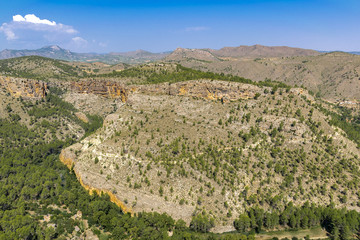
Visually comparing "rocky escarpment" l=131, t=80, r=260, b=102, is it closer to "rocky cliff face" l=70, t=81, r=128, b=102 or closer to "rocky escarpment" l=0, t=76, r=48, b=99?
"rocky cliff face" l=70, t=81, r=128, b=102

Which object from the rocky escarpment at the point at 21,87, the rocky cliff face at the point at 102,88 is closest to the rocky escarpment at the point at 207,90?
the rocky cliff face at the point at 102,88

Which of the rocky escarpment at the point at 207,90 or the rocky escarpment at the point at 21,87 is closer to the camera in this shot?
the rocky escarpment at the point at 207,90

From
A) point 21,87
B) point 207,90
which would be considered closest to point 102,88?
point 21,87

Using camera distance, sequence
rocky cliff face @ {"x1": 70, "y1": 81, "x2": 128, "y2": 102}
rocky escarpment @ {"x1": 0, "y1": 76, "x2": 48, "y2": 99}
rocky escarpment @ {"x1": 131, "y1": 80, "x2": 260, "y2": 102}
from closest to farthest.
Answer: rocky escarpment @ {"x1": 131, "y1": 80, "x2": 260, "y2": 102}, rocky escarpment @ {"x1": 0, "y1": 76, "x2": 48, "y2": 99}, rocky cliff face @ {"x1": 70, "y1": 81, "x2": 128, "y2": 102}

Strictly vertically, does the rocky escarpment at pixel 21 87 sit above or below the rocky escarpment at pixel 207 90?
below

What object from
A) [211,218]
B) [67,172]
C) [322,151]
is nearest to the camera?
[211,218]

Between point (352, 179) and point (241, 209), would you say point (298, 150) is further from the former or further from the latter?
point (241, 209)

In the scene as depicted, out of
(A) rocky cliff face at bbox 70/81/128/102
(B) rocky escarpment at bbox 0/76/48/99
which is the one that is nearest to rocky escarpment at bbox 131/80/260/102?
(A) rocky cliff face at bbox 70/81/128/102

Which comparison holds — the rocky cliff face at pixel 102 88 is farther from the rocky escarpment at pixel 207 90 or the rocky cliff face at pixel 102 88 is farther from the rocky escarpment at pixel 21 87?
the rocky escarpment at pixel 207 90

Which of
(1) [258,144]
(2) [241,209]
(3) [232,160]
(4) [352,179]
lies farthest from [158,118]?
(4) [352,179]
